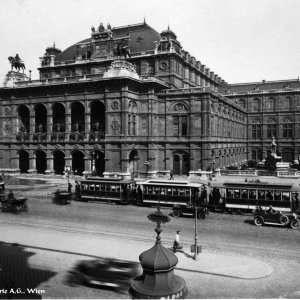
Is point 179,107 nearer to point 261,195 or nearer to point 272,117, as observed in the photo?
point 261,195

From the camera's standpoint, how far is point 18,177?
52281 mm

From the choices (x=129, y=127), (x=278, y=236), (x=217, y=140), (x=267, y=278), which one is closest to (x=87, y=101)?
(x=129, y=127)

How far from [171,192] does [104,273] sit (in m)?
15.2

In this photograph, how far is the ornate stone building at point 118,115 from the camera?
47031 mm

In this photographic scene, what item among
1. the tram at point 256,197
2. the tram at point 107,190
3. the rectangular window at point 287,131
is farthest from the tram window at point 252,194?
the rectangular window at point 287,131

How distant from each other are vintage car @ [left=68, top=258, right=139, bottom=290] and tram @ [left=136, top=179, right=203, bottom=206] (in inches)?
497

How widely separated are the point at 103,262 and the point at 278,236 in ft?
34.8

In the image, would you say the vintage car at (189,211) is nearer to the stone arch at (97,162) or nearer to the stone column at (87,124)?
the stone arch at (97,162)

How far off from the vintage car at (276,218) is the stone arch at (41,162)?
1550 inches

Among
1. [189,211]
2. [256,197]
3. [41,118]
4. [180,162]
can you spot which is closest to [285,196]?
[256,197]

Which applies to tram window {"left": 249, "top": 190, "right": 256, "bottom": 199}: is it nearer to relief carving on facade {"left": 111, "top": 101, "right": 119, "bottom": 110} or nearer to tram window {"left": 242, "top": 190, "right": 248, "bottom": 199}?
tram window {"left": 242, "top": 190, "right": 248, "bottom": 199}

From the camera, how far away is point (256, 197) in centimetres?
2641

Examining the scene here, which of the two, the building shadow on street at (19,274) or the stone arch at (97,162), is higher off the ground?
the stone arch at (97,162)

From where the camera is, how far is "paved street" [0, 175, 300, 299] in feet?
43.2
